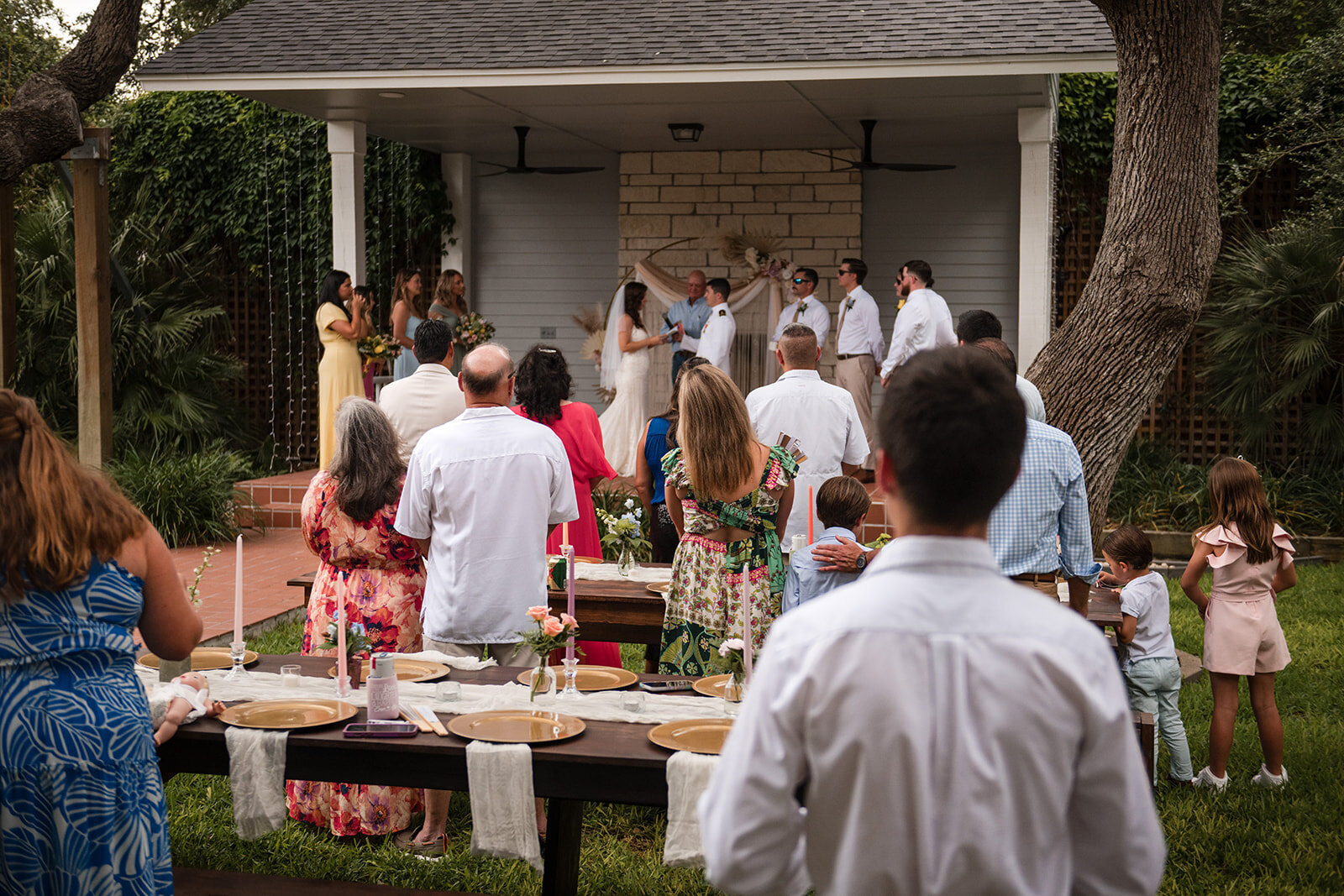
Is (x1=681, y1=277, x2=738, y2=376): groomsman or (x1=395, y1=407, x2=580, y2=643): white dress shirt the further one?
(x1=681, y1=277, x2=738, y2=376): groomsman

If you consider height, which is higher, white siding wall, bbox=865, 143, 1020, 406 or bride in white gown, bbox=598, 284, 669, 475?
white siding wall, bbox=865, 143, 1020, 406

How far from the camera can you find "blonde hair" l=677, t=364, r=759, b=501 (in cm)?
441

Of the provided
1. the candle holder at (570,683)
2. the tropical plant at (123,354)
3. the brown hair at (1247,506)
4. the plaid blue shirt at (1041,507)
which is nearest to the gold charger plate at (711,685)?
the candle holder at (570,683)

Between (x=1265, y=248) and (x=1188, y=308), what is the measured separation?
4768 mm

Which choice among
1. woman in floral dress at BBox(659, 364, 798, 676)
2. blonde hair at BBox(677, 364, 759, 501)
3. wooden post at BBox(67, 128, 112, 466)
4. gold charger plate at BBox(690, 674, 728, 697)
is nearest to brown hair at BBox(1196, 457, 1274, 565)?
woman in floral dress at BBox(659, 364, 798, 676)

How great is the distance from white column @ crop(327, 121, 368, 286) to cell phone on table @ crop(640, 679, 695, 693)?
8347mm

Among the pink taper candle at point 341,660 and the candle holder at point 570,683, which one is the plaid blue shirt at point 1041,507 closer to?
the candle holder at point 570,683

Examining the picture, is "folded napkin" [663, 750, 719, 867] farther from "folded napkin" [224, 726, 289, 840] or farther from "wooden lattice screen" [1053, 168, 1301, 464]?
"wooden lattice screen" [1053, 168, 1301, 464]

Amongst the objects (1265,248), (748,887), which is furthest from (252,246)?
(748,887)

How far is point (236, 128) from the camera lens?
47.9ft

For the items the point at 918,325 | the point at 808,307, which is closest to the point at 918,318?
the point at 918,325

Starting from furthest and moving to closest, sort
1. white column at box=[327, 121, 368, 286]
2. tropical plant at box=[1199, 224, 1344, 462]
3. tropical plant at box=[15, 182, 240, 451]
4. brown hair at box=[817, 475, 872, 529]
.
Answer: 1. tropical plant at box=[15, 182, 240, 451]
2. white column at box=[327, 121, 368, 286]
3. tropical plant at box=[1199, 224, 1344, 462]
4. brown hair at box=[817, 475, 872, 529]

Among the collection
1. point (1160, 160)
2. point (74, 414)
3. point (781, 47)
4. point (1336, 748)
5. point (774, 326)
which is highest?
point (781, 47)

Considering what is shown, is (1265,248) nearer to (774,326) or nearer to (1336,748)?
(774,326)
